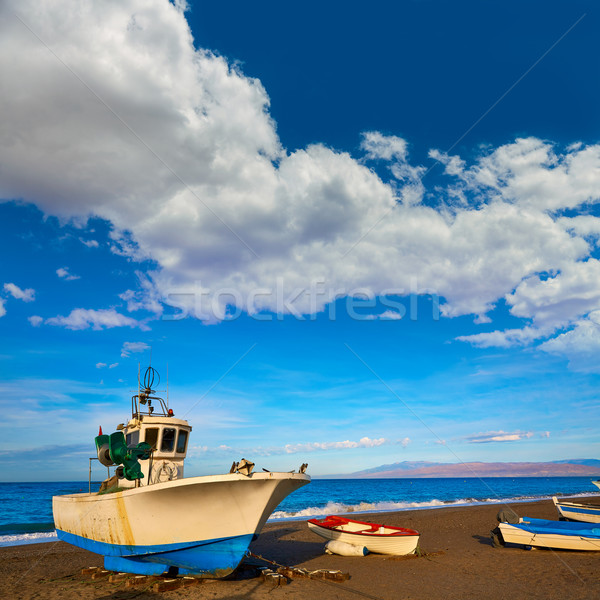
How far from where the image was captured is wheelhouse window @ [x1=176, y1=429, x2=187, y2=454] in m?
14.6

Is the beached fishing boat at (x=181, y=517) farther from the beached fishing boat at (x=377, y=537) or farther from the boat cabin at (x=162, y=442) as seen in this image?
the beached fishing boat at (x=377, y=537)

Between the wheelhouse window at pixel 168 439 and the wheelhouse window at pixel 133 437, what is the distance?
874mm

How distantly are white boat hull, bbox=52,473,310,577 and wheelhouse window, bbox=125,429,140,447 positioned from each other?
2.34 meters

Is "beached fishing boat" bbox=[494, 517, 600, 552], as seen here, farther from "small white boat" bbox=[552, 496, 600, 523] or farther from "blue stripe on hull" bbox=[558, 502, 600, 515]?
"blue stripe on hull" bbox=[558, 502, 600, 515]

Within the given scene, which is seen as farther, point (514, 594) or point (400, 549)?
point (400, 549)

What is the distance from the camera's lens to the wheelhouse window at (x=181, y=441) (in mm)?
14606

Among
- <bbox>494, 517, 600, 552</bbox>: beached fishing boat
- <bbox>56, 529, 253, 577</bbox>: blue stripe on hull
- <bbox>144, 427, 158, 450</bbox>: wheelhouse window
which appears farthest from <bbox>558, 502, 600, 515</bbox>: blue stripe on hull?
<bbox>144, 427, 158, 450</bbox>: wheelhouse window

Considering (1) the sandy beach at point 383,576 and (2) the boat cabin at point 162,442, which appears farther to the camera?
(2) the boat cabin at point 162,442

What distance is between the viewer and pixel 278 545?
2006cm

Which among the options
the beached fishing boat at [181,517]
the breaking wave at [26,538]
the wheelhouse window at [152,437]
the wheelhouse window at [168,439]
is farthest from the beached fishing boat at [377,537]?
the breaking wave at [26,538]

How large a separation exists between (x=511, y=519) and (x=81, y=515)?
15.6 m

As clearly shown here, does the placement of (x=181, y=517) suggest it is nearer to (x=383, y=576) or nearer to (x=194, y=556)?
(x=194, y=556)

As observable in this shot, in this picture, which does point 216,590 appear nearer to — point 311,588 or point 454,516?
point 311,588

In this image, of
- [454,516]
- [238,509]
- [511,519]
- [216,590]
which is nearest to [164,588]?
[216,590]
